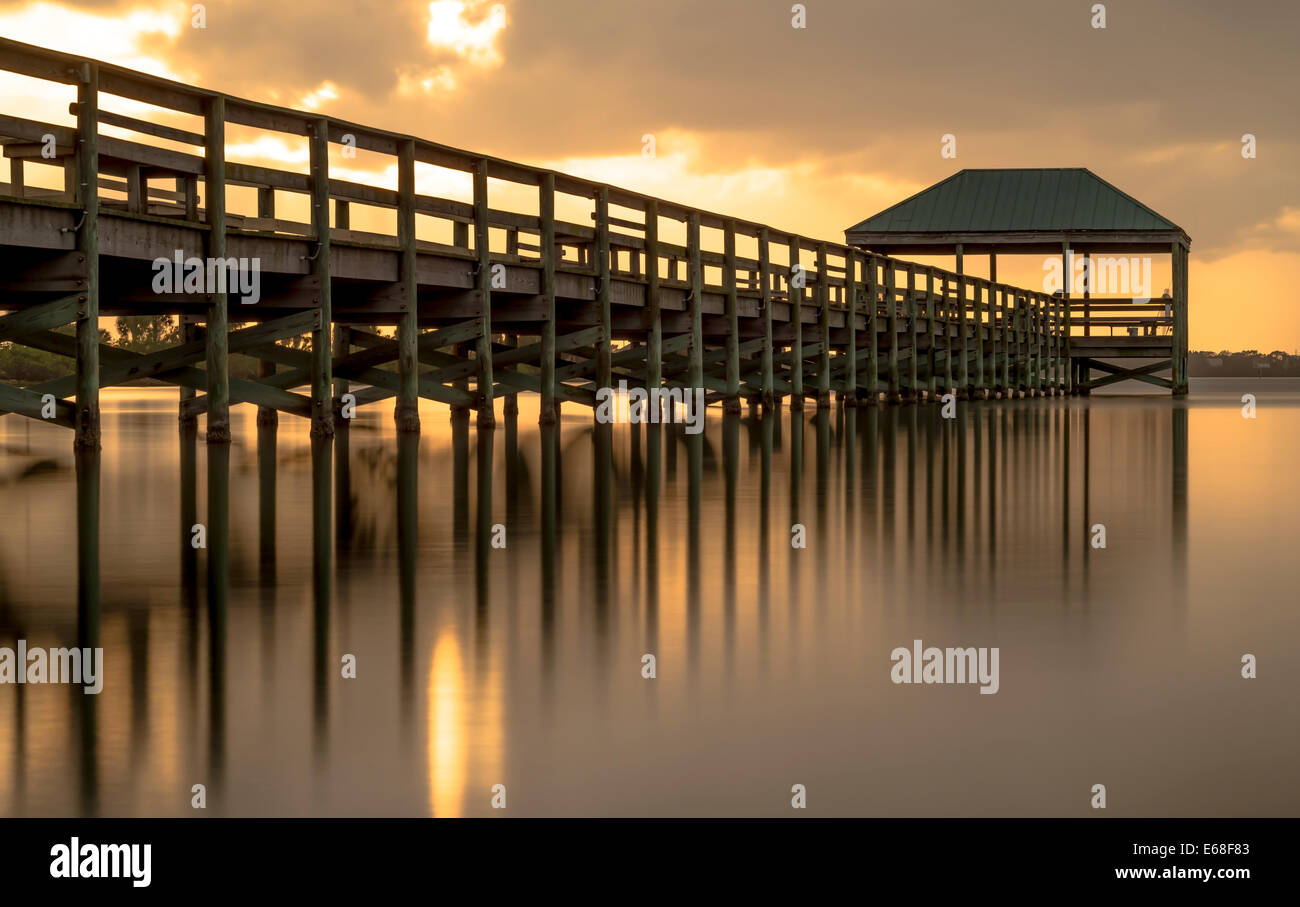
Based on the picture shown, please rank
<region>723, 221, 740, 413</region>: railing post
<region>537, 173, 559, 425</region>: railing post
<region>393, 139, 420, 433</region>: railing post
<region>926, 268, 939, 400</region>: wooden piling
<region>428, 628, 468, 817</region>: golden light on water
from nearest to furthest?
<region>428, 628, 468, 817</region>: golden light on water, <region>393, 139, 420, 433</region>: railing post, <region>537, 173, 559, 425</region>: railing post, <region>723, 221, 740, 413</region>: railing post, <region>926, 268, 939, 400</region>: wooden piling

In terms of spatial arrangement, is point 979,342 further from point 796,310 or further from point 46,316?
point 46,316

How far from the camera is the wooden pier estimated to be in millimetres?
14828

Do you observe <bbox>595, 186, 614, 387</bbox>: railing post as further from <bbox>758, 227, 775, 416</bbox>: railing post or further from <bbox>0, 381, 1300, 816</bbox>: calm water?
<bbox>0, 381, 1300, 816</bbox>: calm water

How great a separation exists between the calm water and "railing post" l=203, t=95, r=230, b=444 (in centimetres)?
334

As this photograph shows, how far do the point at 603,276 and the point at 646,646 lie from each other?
64.0ft

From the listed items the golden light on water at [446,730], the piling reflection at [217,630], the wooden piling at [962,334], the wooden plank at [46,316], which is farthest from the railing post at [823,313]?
the golden light on water at [446,730]

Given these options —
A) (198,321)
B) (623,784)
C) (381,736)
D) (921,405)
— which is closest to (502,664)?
(381,736)

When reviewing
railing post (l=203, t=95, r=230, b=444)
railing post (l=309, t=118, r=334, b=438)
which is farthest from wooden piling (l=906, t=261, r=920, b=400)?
railing post (l=203, t=95, r=230, b=444)

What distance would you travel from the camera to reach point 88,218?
14586mm

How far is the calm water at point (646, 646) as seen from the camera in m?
4.32

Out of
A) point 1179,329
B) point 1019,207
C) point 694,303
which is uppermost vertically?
point 1019,207

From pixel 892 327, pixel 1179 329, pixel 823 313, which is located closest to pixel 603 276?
pixel 823 313

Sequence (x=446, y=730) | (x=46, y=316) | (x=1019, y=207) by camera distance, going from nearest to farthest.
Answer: (x=446, y=730), (x=46, y=316), (x=1019, y=207)

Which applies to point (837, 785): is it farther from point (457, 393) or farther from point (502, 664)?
point (457, 393)
